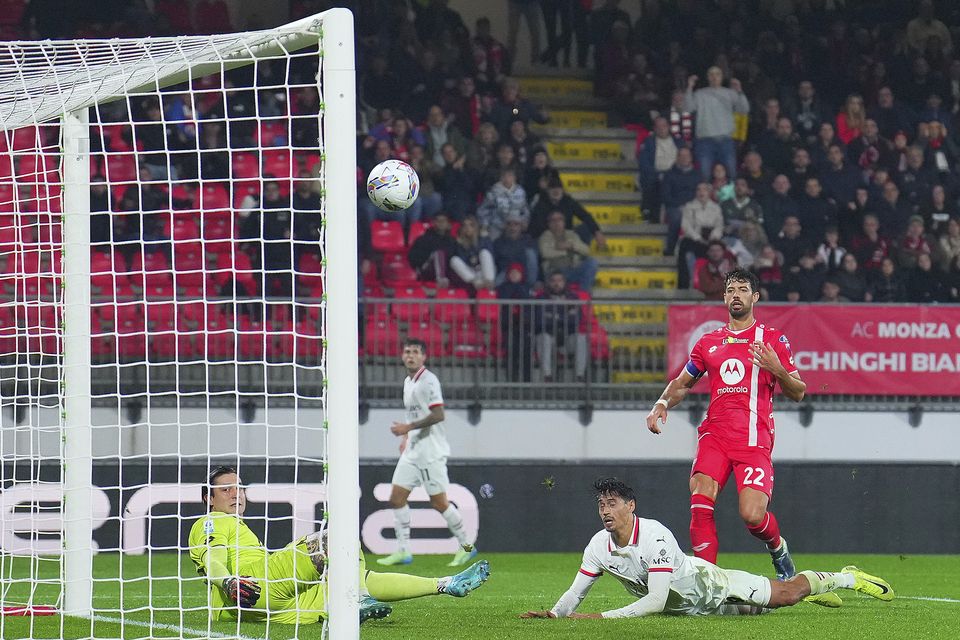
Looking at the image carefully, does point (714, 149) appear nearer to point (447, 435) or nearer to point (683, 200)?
point (683, 200)

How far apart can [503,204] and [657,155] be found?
2326 mm

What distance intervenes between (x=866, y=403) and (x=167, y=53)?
9.10 meters

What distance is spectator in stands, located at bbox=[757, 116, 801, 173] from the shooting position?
17.8 meters

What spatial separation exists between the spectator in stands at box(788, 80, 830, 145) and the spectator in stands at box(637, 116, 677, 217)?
1708 millimetres

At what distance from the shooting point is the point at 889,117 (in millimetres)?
18578

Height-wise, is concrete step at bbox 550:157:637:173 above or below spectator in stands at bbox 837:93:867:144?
below

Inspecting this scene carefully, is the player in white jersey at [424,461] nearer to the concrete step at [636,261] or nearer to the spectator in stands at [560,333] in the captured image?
the spectator in stands at [560,333]

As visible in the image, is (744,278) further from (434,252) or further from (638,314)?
(434,252)

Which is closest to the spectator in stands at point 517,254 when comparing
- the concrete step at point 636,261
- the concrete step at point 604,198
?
the concrete step at point 636,261

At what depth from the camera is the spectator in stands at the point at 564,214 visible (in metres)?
16.5

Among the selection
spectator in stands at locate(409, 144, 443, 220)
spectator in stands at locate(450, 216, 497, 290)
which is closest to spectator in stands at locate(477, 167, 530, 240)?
spectator in stands at locate(450, 216, 497, 290)

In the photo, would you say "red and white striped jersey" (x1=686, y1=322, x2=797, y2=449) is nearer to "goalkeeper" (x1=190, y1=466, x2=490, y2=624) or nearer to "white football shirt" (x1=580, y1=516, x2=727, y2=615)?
"white football shirt" (x1=580, y1=516, x2=727, y2=615)

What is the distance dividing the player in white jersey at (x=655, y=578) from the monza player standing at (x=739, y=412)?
30 cm

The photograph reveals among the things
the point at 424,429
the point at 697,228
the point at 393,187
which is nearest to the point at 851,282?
the point at 697,228
